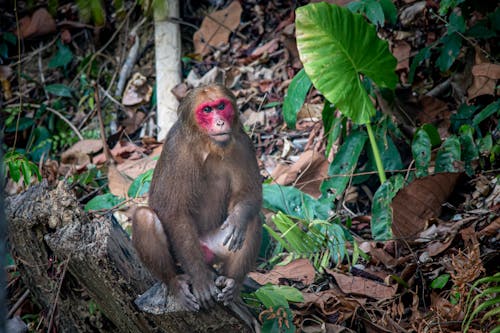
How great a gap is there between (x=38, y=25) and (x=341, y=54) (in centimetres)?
594

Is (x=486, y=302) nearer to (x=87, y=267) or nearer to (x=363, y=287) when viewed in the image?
(x=363, y=287)

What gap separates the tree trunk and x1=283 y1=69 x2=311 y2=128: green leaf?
2289 mm

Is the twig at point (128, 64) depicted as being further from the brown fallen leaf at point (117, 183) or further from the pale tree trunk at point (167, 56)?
the brown fallen leaf at point (117, 183)

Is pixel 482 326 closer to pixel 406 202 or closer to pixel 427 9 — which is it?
pixel 406 202

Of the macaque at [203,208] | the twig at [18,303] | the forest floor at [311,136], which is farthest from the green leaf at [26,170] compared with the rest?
the macaque at [203,208]

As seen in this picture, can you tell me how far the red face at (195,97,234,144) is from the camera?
468 centimetres

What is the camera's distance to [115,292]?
175 inches

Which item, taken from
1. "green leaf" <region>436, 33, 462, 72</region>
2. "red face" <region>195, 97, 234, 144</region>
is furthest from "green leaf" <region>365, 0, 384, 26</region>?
"red face" <region>195, 97, 234, 144</region>

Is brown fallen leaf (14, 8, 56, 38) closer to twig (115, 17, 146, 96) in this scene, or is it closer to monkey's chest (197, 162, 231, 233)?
twig (115, 17, 146, 96)

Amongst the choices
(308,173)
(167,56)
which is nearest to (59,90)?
(167,56)

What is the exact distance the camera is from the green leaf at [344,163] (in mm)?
6711

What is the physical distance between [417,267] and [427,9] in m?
3.42

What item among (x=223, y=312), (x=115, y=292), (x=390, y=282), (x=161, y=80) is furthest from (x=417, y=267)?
(x=161, y=80)

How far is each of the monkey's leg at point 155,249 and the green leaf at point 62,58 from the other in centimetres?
623
